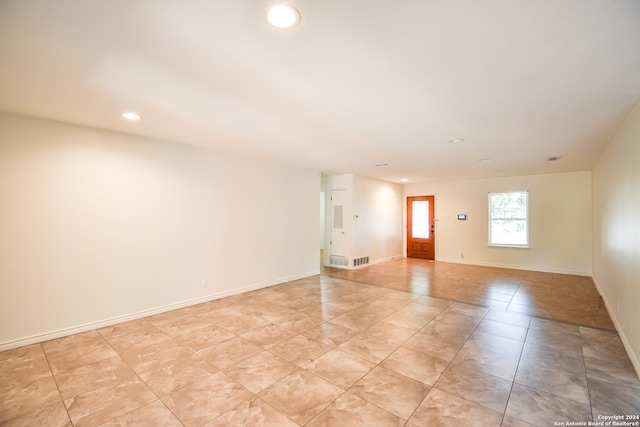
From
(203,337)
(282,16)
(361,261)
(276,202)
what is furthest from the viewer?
(361,261)

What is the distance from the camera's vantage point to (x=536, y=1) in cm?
137

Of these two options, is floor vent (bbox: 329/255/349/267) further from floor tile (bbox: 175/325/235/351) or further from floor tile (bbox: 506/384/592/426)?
floor tile (bbox: 506/384/592/426)

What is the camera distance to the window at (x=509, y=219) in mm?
7297

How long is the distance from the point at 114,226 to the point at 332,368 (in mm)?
3381

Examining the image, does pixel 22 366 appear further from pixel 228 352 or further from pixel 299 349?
pixel 299 349

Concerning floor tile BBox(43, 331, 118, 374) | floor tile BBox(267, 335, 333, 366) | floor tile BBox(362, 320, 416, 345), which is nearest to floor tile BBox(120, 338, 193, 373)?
floor tile BBox(43, 331, 118, 374)

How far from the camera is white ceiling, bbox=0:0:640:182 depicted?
1.48 metres

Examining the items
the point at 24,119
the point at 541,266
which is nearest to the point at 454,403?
the point at 24,119

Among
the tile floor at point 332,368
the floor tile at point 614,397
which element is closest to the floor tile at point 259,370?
the tile floor at point 332,368

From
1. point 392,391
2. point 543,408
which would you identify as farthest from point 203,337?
point 543,408

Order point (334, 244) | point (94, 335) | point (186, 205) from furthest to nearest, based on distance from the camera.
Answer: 1. point (334, 244)
2. point (186, 205)
3. point (94, 335)

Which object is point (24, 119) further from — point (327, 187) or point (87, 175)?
point (327, 187)

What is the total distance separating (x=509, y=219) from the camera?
24.7 feet

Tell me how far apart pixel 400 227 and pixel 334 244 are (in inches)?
117
